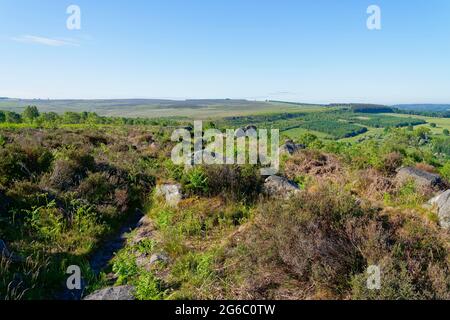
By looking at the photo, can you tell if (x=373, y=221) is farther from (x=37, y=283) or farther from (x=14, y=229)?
(x=14, y=229)

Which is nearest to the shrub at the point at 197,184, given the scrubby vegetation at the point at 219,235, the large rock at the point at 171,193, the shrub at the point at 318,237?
the scrubby vegetation at the point at 219,235

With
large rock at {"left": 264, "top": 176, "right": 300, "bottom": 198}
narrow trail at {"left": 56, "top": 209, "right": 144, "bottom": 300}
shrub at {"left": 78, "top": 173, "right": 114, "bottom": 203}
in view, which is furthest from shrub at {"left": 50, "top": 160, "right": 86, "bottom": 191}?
large rock at {"left": 264, "top": 176, "right": 300, "bottom": 198}

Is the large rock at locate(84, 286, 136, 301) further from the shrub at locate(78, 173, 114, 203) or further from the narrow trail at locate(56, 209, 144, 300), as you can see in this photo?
the shrub at locate(78, 173, 114, 203)

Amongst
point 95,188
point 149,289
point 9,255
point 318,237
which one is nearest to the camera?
point 149,289

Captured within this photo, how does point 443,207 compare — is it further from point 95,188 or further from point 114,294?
point 95,188

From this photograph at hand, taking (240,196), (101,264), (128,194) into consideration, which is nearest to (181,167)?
(128,194)

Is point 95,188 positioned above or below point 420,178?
below

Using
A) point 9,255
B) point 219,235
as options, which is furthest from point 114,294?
point 219,235
